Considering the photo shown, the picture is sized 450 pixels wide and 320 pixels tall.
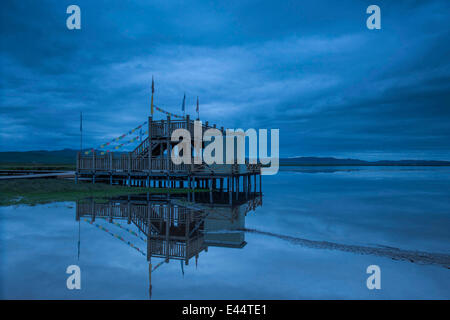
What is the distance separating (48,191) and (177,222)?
15.9 m

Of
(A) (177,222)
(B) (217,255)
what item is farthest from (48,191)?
(B) (217,255)

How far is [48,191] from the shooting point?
82.3 feet

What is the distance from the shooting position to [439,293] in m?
7.50

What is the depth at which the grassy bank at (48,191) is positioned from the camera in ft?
69.6

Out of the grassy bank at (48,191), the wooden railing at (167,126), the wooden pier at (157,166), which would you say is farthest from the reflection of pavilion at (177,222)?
the wooden railing at (167,126)

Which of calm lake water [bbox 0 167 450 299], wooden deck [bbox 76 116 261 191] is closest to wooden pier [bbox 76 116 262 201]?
wooden deck [bbox 76 116 261 191]

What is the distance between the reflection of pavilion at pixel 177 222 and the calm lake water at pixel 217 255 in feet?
0.20

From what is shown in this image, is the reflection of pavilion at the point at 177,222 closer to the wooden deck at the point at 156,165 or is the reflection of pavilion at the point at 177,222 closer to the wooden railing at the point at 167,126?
the wooden deck at the point at 156,165

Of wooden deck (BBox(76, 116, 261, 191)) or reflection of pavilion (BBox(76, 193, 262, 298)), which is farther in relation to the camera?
wooden deck (BBox(76, 116, 261, 191))

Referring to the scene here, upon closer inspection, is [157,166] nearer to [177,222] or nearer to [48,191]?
[48,191]

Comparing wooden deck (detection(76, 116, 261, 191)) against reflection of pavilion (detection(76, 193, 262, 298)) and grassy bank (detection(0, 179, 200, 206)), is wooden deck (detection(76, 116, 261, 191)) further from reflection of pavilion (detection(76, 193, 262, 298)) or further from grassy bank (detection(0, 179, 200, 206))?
reflection of pavilion (detection(76, 193, 262, 298))

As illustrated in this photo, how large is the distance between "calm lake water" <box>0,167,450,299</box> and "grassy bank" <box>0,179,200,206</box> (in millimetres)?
3409

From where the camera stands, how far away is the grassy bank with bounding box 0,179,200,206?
2121 cm
